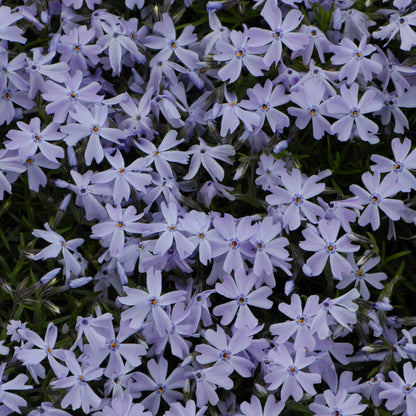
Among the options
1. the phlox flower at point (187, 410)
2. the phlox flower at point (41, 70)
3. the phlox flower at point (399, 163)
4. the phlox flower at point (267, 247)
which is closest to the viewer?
the phlox flower at point (187, 410)

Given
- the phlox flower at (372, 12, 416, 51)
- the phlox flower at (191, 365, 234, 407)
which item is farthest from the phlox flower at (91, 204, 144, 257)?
the phlox flower at (372, 12, 416, 51)

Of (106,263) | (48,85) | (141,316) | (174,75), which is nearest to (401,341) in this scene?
(141,316)

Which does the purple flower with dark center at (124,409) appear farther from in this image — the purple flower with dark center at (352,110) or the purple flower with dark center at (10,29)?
the purple flower with dark center at (10,29)

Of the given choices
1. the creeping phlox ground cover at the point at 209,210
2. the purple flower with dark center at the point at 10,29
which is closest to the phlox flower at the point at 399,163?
the creeping phlox ground cover at the point at 209,210

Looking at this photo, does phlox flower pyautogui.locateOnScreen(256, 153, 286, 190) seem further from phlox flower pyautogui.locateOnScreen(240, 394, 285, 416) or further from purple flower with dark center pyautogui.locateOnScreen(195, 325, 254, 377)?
phlox flower pyautogui.locateOnScreen(240, 394, 285, 416)

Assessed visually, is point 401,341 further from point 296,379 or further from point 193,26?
point 193,26
